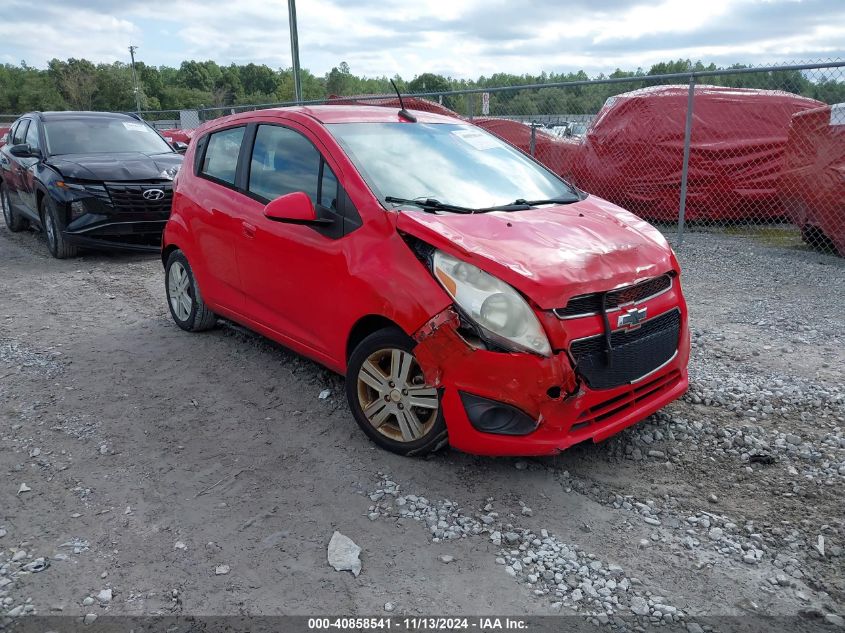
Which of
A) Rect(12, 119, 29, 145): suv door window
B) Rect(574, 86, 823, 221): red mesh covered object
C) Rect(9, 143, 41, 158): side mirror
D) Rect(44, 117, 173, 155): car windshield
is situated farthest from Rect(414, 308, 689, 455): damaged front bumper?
Rect(12, 119, 29, 145): suv door window

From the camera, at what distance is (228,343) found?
546cm

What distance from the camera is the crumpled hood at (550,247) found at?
3168 millimetres

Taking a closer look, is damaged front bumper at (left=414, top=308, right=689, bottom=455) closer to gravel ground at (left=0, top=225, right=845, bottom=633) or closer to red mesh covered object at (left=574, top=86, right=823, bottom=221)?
gravel ground at (left=0, top=225, right=845, bottom=633)

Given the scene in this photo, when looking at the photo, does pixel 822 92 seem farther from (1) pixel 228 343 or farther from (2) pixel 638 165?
(1) pixel 228 343

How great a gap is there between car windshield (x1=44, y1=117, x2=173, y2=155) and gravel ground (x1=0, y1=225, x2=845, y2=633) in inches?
192

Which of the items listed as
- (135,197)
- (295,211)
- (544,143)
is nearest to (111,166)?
(135,197)

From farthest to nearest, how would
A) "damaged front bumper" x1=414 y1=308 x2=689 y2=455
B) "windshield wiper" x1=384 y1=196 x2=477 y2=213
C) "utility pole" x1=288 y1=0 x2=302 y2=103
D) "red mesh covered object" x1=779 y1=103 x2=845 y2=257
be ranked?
1. "utility pole" x1=288 y1=0 x2=302 y2=103
2. "red mesh covered object" x1=779 y1=103 x2=845 y2=257
3. "windshield wiper" x1=384 y1=196 x2=477 y2=213
4. "damaged front bumper" x1=414 y1=308 x2=689 y2=455

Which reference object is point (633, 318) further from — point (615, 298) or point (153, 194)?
point (153, 194)

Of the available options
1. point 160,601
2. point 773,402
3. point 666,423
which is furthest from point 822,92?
point 160,601

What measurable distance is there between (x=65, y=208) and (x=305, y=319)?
227 inches

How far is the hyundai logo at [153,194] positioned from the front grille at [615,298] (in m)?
6.67

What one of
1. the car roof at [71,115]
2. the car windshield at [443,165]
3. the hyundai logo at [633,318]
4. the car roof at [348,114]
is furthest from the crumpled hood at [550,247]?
the car roof at [71,115]

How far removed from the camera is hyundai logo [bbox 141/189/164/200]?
8344 mm

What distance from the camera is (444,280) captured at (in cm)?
327
